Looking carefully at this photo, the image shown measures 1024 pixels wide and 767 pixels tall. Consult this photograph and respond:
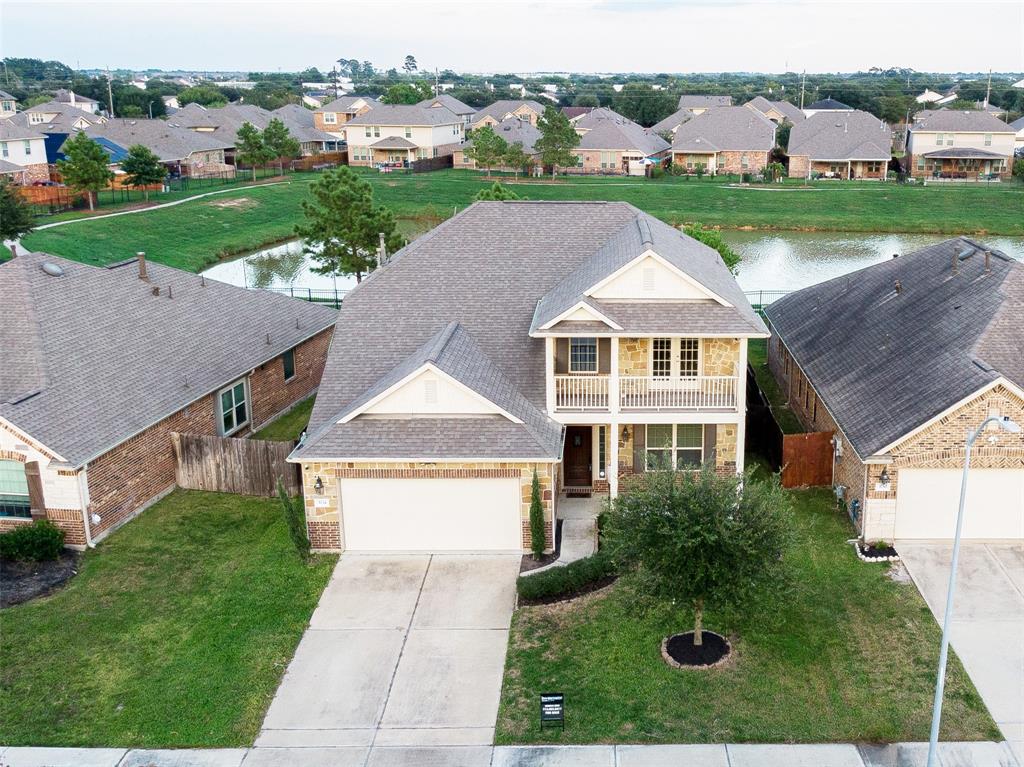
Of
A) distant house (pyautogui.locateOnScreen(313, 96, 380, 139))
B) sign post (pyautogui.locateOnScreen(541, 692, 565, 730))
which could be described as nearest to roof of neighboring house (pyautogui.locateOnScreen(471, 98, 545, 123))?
distant house (pyautogui.locateOnScreen(313, 96, 380, 139))

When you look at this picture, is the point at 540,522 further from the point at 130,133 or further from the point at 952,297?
the point at 130,133

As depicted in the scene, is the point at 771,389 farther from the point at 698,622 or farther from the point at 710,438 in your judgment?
the point at 698,622

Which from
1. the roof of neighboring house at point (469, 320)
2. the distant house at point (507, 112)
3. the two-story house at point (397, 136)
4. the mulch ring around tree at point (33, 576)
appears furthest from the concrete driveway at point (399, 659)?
the distant house at point (507, 112)

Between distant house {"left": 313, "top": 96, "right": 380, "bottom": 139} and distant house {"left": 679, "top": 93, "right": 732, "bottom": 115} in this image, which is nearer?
distant house {"left": 313, "top": 96, "right": 380, "bottom": 139}

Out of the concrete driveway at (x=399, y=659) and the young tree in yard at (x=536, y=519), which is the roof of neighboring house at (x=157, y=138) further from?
the concrete driveway at (x=399, y=659)

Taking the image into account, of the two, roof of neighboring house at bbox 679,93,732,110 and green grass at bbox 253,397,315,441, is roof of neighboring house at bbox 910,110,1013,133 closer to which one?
roof of neighboring house at bbox 679,93,732,110

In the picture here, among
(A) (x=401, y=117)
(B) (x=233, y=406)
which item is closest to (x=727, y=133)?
(A) (x=401, y=117)
